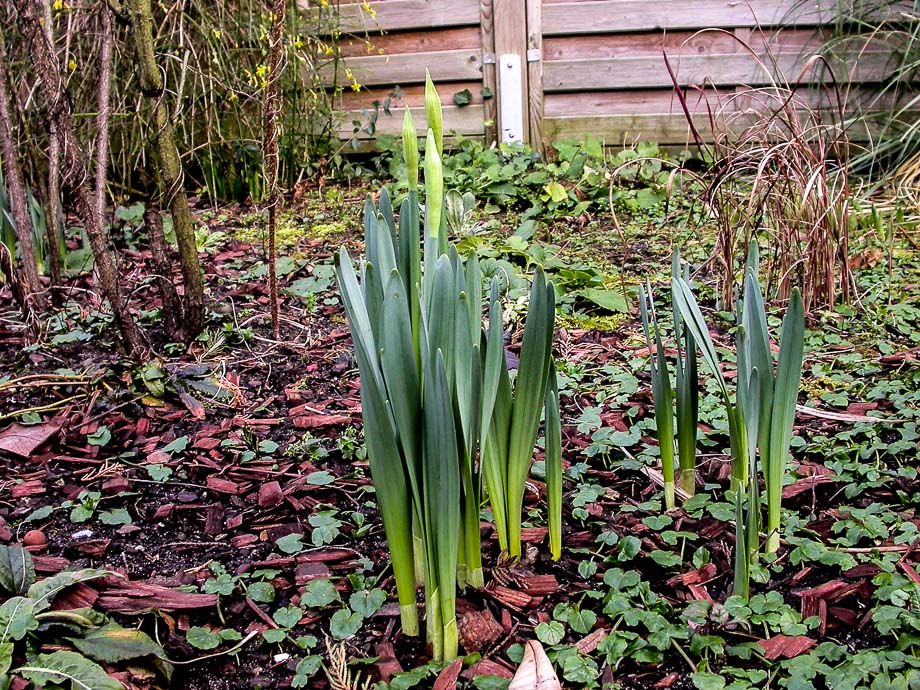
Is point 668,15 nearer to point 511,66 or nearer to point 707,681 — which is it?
point 511,66

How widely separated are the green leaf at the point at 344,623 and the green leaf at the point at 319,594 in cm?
4

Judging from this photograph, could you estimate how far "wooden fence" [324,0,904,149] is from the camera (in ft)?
17.1

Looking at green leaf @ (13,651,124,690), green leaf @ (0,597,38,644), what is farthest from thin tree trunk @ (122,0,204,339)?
green leaf @ (13,651,124,690)

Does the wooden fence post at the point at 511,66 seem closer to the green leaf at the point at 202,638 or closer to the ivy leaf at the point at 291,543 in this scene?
the ivy leaf at the point at 291,543

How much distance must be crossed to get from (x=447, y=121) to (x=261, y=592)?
4.46 metres

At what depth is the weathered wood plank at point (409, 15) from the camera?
538cm

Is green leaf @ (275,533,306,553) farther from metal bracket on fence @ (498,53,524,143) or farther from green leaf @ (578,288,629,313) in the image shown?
metal bracket on fence @ (498,53,524,143)

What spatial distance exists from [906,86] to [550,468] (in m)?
4.56

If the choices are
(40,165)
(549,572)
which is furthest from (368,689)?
(40,165)

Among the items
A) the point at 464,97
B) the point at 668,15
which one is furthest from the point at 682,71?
the point at 464,97

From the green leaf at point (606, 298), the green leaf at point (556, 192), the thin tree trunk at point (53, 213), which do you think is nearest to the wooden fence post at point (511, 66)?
the green leaf at point (556, 192)

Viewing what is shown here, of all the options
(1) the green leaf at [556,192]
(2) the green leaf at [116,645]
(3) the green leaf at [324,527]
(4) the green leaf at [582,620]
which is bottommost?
(4) the green leaf at [582,620]

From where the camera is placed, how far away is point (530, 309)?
142 cm

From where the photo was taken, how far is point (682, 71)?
5.32 m
